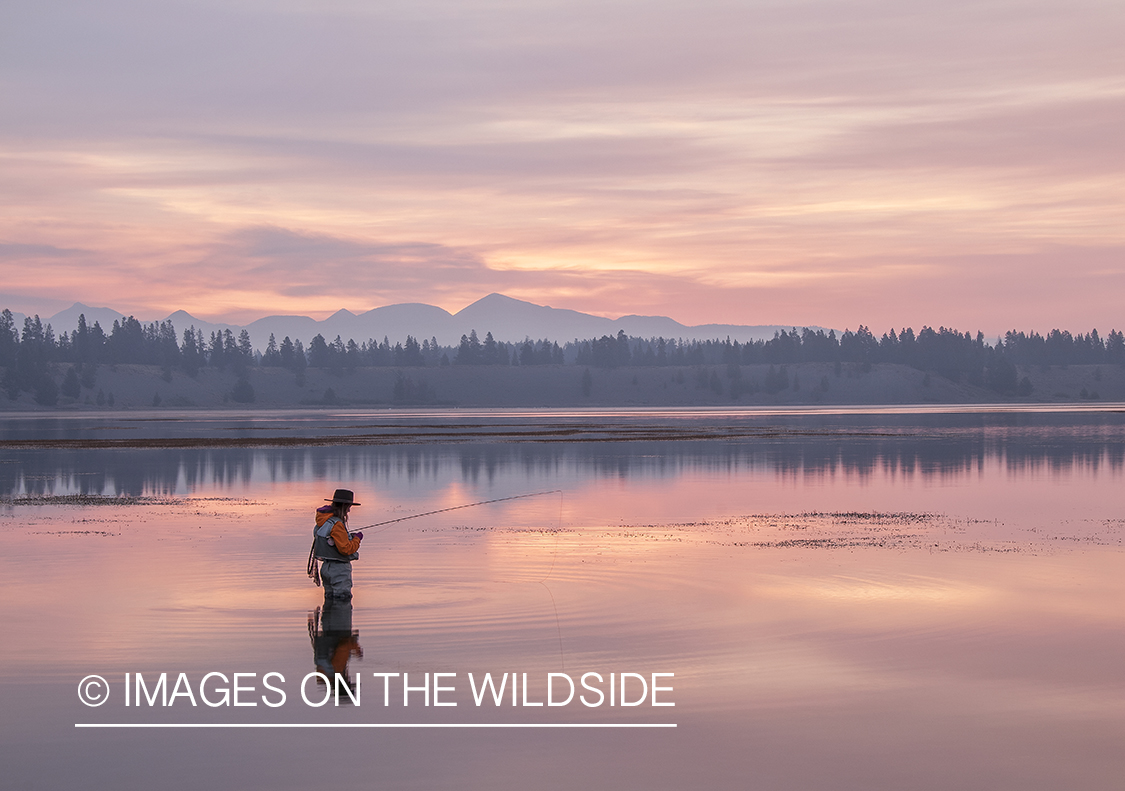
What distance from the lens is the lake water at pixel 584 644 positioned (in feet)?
32.9

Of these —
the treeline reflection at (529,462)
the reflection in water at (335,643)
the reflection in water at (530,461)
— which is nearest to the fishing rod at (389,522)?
the reflection in water at (335,643)

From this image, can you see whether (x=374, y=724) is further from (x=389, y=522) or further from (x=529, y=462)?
(x=529, y=462)

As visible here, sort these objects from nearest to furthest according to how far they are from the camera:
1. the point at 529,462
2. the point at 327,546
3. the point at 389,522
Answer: the point at 327,546
the point at 389,522
the point at 529,462

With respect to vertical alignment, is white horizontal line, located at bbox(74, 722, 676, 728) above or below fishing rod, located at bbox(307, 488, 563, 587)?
below

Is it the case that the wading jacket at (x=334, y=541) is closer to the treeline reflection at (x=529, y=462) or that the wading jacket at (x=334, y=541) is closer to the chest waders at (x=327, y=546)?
the chest waders at (x=327, y=546)

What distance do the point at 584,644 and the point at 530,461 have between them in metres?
38.2

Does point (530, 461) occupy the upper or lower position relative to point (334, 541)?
lower

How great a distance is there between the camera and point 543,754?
10.2 m

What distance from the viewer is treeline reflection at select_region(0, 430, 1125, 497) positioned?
42.9 meters

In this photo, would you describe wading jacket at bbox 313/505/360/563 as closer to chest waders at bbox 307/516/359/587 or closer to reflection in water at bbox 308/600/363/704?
chest waders at bbox 307/516/359/587

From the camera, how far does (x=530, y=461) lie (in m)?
52.3

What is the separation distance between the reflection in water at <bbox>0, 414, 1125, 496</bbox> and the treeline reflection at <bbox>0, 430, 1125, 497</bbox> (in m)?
0.05

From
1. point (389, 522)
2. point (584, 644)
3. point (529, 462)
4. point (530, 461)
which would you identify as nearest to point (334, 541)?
point (584, 644)

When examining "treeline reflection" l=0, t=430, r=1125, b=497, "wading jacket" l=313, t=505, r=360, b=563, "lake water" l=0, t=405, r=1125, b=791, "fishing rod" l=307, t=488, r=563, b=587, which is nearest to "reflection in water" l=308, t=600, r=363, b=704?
"lake water" l=0, t=405, r=1125, b=791
